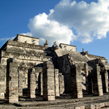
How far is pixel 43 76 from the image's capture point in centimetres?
1388

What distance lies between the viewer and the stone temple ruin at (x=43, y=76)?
1211 cm

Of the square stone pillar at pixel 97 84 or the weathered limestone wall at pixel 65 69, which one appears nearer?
the square stone pillar at pixel 97 84

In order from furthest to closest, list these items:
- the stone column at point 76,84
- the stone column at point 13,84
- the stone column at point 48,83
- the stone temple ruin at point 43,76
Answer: the stone column at point 76,84 → the stone column at point 48,83 → the stone temple ruin at point 43,76 → the stone column at point 13,84

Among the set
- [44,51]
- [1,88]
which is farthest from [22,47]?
[1,88]

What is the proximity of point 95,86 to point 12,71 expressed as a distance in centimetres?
1038

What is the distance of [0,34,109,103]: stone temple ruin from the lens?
12.1m

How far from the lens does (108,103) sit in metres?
11.3

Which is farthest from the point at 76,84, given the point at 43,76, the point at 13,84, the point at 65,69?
the point at 65,69

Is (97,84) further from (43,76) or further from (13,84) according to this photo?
(13,84)

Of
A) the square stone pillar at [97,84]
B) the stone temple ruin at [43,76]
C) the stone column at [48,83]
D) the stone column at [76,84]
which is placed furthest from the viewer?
the square stone pillar at [97,84]

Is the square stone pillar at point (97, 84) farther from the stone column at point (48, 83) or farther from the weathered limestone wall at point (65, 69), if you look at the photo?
the weathered limestone wall at point (65, 69)

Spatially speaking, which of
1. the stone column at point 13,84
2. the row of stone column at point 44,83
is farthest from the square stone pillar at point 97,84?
the stone column at point 13,84

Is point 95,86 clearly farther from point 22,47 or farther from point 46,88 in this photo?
point 22,47

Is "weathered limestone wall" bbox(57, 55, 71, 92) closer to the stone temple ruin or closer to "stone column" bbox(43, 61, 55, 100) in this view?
the stone temple ruin
